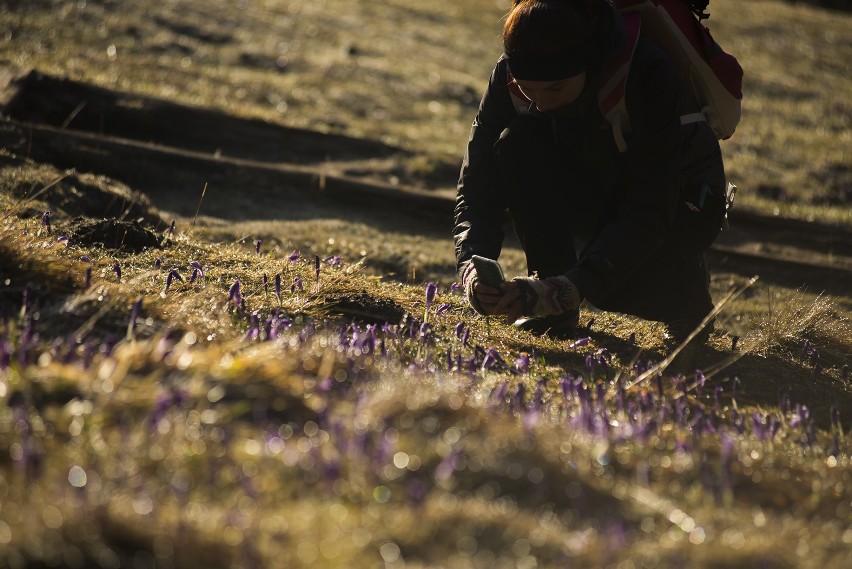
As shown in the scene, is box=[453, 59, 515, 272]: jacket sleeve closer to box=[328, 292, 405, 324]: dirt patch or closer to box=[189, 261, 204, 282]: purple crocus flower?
box=[328, 292, 405, 324]: dirt patch

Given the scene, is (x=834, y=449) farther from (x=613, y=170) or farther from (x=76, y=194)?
(x=76, y=194)

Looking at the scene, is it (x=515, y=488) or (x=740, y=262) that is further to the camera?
(x=740, y=262)

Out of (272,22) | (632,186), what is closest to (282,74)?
(272,22)

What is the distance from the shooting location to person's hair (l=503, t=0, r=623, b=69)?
165 inches

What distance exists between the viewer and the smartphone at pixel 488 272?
4.38m

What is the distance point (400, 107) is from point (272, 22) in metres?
3.86

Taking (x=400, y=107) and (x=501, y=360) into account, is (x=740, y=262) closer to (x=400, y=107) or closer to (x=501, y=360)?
(x=501, y=360)

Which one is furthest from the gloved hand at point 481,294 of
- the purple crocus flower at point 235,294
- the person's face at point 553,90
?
the purple crocus flower at point 235,294

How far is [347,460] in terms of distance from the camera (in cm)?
296

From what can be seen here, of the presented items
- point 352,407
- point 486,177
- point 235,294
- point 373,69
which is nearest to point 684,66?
point 486,177

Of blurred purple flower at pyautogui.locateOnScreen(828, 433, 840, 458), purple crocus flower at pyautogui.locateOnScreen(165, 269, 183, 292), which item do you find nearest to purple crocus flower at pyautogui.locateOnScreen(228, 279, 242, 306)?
purple crocus flower at pyautogui.locateOnScreen(165, 269, 183, 292)

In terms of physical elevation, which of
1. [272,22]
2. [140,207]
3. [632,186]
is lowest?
[272,22]

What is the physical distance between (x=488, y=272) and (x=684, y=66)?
1432 mm

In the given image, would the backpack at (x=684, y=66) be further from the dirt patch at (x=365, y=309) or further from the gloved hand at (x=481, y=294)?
the dirt patch at (x=365, y=309)
